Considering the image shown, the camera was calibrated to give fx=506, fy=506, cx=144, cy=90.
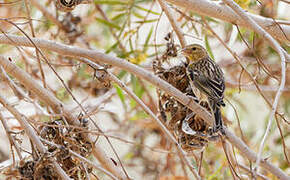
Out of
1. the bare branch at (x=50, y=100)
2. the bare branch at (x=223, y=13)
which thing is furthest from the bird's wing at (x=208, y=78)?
the bare branch at (x=50, y=100)

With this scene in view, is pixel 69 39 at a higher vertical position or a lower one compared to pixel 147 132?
higher

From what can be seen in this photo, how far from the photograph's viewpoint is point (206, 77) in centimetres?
432

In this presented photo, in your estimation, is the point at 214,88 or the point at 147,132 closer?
the point at 214,88

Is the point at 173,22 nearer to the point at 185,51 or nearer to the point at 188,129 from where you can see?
the point at 185,51

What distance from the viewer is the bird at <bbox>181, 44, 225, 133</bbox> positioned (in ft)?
12.5

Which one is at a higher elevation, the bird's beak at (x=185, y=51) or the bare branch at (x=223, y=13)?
the bare branch at (x=223, y=13)

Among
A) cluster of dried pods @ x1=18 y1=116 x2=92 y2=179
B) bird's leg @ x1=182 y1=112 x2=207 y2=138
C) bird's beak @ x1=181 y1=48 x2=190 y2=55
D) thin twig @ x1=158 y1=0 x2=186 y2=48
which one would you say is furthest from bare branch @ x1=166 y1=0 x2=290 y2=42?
cluster of dried pods @ x1=18 y1=116 x2=92 y2=179

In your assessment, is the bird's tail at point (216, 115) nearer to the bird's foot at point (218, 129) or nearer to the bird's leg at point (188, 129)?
the bird's foot at point (218, 129)

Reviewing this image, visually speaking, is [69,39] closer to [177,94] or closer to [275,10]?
[275,10]

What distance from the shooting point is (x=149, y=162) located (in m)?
7.02

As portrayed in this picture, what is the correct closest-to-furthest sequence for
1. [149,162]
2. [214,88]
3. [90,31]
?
[214,88] < [149,162] < [90,31]

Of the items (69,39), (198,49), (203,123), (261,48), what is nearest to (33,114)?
(69,39)

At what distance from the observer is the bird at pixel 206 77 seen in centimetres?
381

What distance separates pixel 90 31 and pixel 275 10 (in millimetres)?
2718
